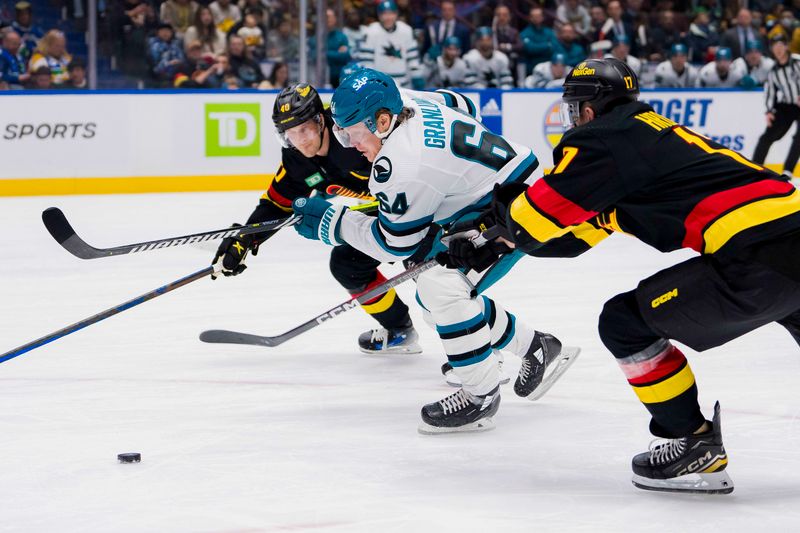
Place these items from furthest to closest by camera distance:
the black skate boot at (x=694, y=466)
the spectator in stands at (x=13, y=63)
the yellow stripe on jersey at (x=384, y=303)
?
the spectator in stands at (x=13, y=63) → the yellow stripe on jersey at (x=384, y=303) → the black skate boot at (x=694, y=466)

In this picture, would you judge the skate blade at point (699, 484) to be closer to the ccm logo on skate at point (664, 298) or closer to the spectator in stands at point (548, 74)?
the ccm logo on skate at point (664, 298)

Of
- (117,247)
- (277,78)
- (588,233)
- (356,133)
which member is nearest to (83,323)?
(117,247)

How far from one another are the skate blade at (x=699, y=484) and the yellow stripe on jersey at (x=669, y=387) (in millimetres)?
200

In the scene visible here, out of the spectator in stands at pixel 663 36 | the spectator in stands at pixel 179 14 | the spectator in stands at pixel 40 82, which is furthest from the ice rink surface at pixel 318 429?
the spectator in stands at pixel 663 36

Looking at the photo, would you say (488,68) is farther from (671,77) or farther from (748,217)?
(748,217)

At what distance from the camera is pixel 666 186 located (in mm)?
2537

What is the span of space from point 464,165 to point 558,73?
7.40m

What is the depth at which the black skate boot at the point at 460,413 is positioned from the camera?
3.34 metres

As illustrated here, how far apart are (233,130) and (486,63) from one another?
7.76ft

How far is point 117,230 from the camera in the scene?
734 cm

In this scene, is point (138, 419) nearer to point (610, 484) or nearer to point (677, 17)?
point (610, 484)

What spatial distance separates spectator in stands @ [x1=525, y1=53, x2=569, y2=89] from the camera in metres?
10.4

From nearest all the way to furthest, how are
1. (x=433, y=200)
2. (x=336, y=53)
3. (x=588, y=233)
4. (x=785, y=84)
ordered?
(x=588, y=233) → (x=433, y=200) → (x=785, y=84) → (x=336, y=53)

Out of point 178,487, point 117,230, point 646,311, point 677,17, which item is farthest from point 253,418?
point 677,17
